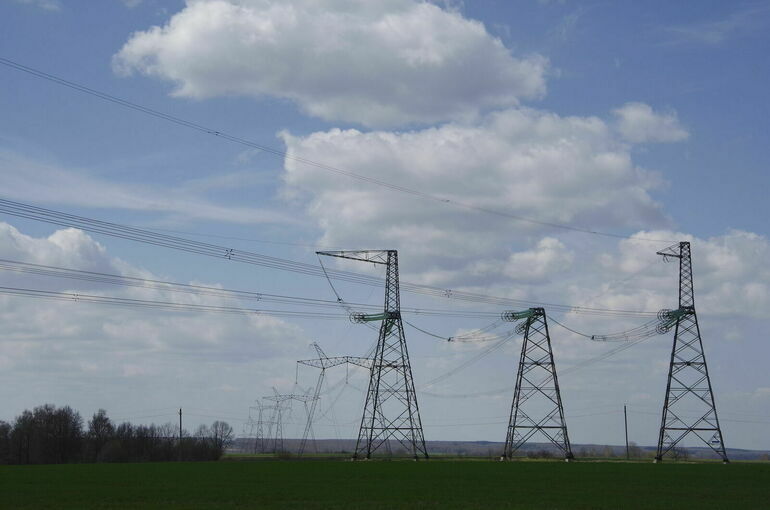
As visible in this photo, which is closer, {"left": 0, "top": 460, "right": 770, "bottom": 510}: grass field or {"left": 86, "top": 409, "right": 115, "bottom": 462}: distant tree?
{"left": 0, "top": 460, "right": 770, "bottom": 510}: grass field

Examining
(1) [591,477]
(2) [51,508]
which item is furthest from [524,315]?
(2) [51,508]

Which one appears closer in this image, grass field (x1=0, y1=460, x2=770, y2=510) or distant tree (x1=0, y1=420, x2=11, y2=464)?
grass field (x1=0, y1=460, x2=770, y2=510)

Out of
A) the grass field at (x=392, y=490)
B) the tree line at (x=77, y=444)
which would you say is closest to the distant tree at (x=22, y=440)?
the tree line at (x=77, y=444)

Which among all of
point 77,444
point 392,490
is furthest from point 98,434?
point 392,490

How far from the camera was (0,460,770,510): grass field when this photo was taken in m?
41.8

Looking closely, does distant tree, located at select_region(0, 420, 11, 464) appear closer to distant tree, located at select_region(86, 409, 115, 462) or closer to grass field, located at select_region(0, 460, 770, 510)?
distant tree, located at select_region(86, 409, 115, 462)

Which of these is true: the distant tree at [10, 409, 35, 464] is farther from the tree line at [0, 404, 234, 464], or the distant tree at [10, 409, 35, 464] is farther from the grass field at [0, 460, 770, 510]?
the grass field at [0, 460, 770, 510]

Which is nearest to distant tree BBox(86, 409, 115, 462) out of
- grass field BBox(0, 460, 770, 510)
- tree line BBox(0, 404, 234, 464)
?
tree line BBox(0, 404, 234, 464)

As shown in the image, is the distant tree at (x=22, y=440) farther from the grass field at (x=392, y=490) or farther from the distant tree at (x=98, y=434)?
the grass field at (x=392, y=490)

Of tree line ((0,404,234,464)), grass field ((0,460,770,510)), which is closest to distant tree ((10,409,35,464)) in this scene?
tree line ((0,404,234,464))

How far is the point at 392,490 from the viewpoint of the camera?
4966 centimetres

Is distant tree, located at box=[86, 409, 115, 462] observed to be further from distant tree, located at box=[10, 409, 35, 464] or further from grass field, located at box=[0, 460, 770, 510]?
grass field, located at box=[0, 460, 770, 510]

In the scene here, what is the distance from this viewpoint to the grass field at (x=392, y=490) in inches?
1645

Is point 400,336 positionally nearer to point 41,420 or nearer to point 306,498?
point 306,498
